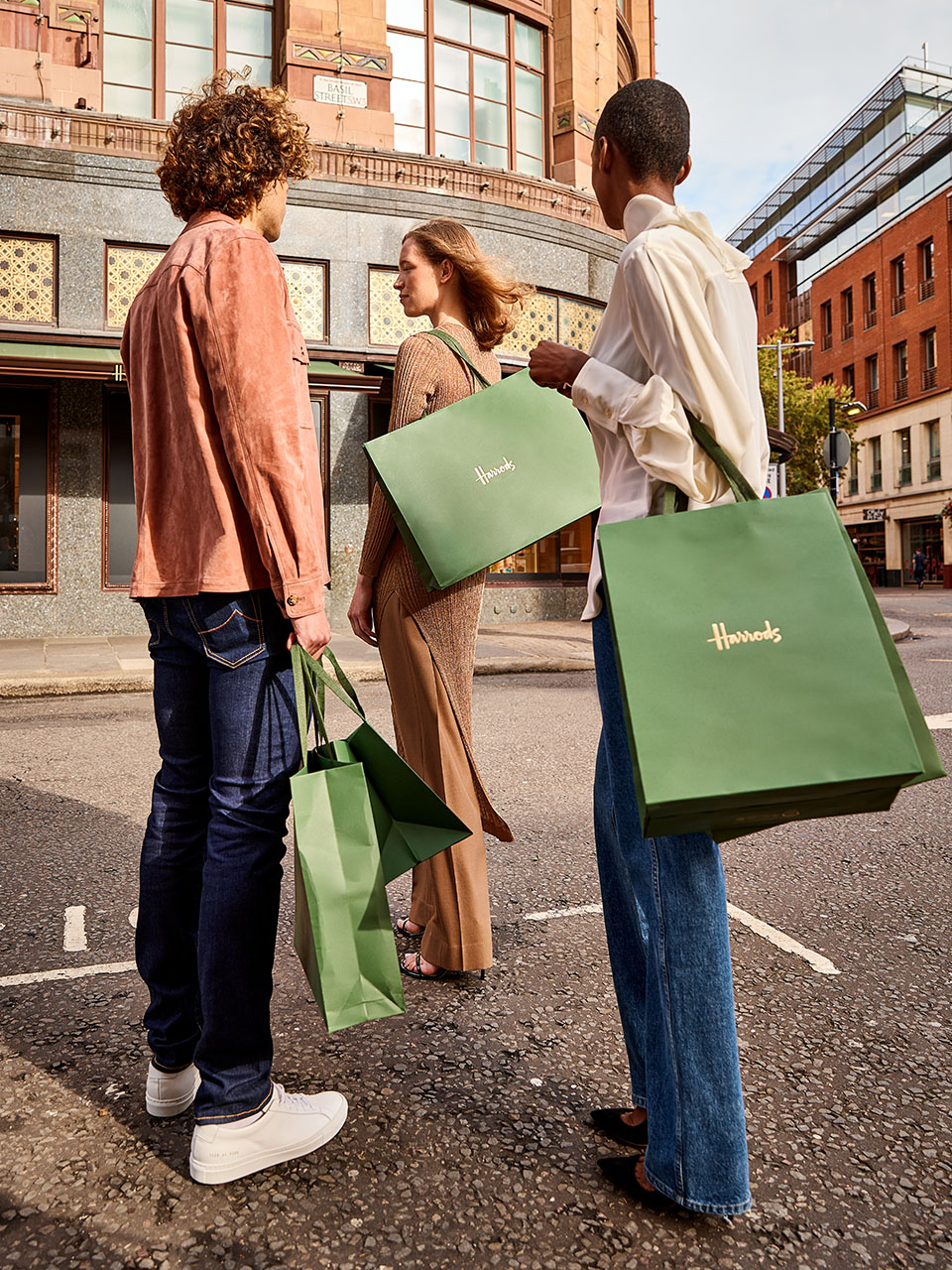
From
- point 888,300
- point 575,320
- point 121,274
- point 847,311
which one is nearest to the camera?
point 121,274

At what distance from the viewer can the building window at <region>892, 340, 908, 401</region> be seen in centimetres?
4531

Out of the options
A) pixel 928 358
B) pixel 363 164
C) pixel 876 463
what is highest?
pixel 928 358

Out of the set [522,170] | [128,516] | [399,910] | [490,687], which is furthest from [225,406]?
[522,170]

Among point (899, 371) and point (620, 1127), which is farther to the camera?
point (899, 371)

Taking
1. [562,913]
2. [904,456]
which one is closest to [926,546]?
[904,456]

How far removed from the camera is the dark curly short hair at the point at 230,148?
1.96 m

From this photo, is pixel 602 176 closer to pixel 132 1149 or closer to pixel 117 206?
pixel 132 1149

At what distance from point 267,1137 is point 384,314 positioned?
48.0 feet

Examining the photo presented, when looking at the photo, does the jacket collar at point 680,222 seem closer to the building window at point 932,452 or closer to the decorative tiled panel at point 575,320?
the decorative tiled panel at point 575,320

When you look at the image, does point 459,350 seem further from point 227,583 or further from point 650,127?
point 227,583

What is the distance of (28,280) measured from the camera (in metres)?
13.7

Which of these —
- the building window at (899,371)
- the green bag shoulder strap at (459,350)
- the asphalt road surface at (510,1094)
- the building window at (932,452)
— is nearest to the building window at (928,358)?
the building window at (899,371)

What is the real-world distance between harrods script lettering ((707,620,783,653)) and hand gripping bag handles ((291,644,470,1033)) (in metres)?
0.63

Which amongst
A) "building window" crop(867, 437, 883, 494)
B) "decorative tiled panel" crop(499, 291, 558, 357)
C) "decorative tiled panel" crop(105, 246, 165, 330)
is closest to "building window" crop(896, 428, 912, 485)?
"building window" crop(867, 437, 883, 494)
